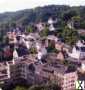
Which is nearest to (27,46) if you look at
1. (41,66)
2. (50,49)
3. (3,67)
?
(50,49)

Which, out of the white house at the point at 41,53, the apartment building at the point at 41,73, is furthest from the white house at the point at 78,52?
the apartment building at the point at 41,73

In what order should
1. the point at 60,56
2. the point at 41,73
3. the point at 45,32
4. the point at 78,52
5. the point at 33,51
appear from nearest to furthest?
the point at 41,73 → the point at 60,56 → the point at 78,52 → the point at 33,51 → the point at 45,32

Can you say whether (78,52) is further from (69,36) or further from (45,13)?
(45,13)

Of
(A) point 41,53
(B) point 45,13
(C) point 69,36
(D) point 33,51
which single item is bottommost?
(D) point 33,51

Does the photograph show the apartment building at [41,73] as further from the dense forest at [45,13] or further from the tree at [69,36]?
the dense forest at [45,13]

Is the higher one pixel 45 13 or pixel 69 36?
pixel 45 13

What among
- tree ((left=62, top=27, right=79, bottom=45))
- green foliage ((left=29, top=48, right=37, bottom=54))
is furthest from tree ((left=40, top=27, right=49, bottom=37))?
green foliage ((left=29, top=48, right=37, bottom=54))

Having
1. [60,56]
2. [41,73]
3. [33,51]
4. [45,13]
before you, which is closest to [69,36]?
[33,51]

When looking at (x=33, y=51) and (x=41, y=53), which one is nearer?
(x=41, y=53)

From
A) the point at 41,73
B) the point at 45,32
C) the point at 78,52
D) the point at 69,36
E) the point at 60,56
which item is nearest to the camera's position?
the point at 41,73
